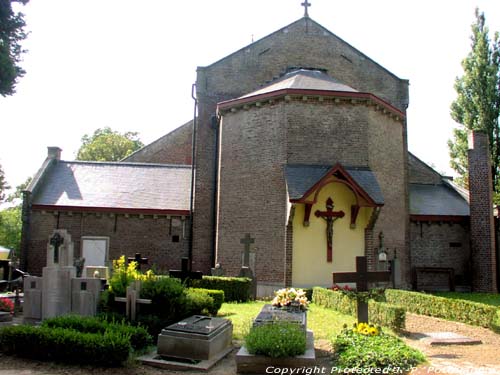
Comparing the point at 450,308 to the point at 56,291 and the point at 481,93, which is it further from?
the point at 481,93

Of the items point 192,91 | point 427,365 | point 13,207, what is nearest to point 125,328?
point 427,365

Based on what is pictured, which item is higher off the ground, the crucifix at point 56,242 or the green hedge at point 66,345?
the crucifix at point 56,242

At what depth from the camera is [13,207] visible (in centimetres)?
5794

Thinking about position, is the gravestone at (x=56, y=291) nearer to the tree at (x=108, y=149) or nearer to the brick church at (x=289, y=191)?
the brick church at (x=289, y=191)

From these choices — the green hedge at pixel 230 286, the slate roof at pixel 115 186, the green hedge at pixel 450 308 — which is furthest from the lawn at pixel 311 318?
the slate roof at pixel 115 186

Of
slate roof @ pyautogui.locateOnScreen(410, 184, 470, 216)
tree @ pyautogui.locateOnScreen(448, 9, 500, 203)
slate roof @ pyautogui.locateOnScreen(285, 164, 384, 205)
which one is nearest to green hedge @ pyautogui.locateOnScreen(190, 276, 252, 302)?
slate roof @ pyautogui.locateOnScreen(285, 164, 384, 205)

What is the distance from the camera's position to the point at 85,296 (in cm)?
1068

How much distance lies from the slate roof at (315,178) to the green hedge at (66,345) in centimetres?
970

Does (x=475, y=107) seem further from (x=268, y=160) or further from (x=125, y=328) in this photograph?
(x=125, y=328)

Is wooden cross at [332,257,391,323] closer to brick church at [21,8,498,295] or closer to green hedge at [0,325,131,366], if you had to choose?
green hedge at [0,325,131,366]

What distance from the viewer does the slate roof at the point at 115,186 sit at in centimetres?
2130

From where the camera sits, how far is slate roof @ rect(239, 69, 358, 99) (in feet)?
61.4

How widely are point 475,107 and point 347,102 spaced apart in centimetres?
1548

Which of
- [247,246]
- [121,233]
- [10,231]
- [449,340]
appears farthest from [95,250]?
[10,231]
